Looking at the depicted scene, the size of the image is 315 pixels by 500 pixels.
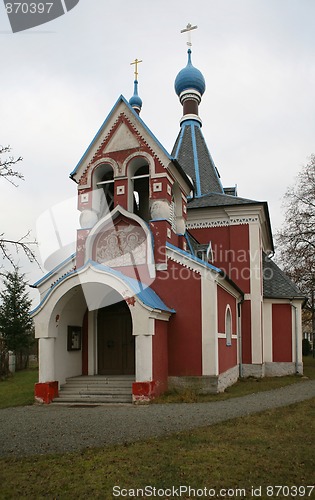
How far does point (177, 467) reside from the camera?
590cm

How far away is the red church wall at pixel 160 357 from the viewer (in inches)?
463

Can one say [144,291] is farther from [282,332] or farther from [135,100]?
[135,100]

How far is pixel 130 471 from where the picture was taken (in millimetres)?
5777

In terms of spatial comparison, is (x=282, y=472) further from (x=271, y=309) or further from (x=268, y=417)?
(x=271, y=309)

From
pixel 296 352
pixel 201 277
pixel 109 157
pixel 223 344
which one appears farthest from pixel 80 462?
pixel 296 352

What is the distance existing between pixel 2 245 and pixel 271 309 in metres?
14.0

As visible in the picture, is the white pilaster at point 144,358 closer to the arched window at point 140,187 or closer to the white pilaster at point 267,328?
the arched window at point 140,187

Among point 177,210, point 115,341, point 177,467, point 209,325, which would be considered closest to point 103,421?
point 177,467

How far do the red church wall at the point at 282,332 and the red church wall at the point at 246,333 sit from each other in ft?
5.66

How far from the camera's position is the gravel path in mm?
7301

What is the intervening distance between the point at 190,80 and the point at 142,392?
17.2 metres

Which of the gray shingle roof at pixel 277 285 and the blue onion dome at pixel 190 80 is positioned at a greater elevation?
the blue onion dome at pixel 190 80

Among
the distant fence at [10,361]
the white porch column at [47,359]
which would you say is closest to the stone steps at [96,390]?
the white porch column at [47,359]

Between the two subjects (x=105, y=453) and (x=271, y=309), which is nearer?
(x=105, y=453)
